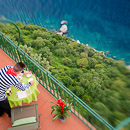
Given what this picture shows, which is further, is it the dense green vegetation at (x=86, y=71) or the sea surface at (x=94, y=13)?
the sea surface at (x=94, y=13)

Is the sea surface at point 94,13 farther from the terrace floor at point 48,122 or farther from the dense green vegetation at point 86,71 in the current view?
the terrace floor at point 48,122

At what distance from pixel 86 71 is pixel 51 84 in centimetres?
3294

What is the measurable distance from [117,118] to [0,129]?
2.61 metres

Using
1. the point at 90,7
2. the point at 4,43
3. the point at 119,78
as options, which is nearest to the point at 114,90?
the point at 119,78

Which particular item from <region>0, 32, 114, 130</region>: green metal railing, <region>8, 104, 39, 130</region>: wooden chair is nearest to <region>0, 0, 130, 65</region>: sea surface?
<region>0, 32, 114, 130</region>: green metal railing

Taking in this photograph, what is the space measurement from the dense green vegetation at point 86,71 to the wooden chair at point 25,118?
1286mm

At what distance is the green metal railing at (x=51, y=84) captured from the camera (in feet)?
9.90

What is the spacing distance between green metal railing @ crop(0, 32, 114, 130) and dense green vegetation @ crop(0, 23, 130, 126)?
0.40 m

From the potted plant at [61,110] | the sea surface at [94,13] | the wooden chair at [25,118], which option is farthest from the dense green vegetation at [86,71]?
the sea surface at [94,13]

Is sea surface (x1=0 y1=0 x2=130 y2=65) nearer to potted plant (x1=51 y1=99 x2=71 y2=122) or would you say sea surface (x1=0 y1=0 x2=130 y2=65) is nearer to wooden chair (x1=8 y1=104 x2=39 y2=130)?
potted plant (x1=51 y1=99 x2=71 y2=122)

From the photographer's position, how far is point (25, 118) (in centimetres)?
251

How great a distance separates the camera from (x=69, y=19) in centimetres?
1786

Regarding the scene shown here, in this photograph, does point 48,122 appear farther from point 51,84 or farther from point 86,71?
point 86,71

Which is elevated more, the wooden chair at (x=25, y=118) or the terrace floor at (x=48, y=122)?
the wooden chair at (x=25, y=118)
